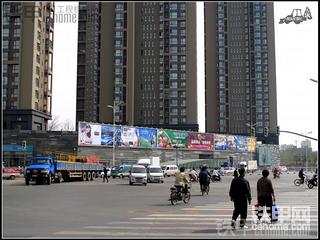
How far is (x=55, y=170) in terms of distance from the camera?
44.6 m

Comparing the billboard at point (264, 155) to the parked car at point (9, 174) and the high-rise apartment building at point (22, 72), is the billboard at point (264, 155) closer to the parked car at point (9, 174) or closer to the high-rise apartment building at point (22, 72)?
the high-rise apartment building at point (22, 72)

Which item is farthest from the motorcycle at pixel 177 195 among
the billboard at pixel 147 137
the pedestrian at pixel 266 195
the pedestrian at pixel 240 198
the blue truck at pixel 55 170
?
the billboard at pixel 147 137

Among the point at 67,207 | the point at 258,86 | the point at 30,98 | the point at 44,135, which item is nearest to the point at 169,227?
the point at 67,207

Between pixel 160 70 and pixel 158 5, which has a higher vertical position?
pixel 158 5

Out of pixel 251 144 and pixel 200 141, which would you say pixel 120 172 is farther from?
pixel 251 144

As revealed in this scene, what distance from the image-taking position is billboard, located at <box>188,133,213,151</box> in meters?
99.7

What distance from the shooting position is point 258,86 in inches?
5851

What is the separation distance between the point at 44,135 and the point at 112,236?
70.8 meters

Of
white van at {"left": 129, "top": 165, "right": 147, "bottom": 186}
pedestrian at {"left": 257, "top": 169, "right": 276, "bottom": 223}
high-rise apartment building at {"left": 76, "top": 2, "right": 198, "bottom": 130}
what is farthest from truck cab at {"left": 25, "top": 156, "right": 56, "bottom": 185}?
high-rise apartment building at {"left": 76, "top": 2, "right": 198, "bottom": 130}

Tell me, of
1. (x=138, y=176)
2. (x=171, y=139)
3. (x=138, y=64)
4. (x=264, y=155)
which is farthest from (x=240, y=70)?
(x=138, y=176)

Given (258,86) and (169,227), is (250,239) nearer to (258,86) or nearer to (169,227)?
(169,227)

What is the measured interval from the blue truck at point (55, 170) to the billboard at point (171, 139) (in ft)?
120

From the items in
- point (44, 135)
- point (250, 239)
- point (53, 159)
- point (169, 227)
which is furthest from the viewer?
point (44, 135)

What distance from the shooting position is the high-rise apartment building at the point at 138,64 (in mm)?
125250
